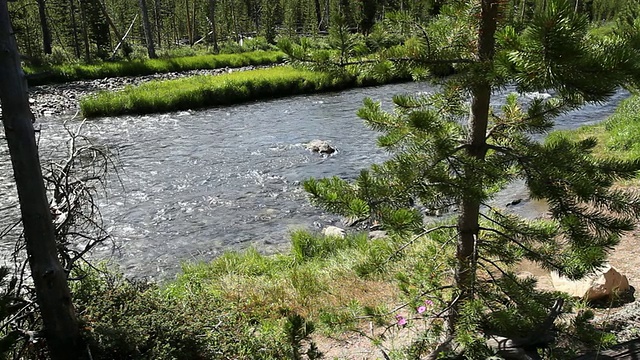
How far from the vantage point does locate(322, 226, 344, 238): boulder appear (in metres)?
8.15

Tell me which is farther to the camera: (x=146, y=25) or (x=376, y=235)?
(x=146, y=25)

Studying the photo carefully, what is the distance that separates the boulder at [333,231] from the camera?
26.7 ft

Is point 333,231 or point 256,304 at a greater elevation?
point 256,304

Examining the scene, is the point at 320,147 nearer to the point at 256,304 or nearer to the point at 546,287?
the point at 256,304

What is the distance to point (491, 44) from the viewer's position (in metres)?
2.67

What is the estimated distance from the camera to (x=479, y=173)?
2.67 metres

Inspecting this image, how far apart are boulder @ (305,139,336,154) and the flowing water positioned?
0.78 ft

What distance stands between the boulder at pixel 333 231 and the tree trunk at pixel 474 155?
4.89 metres

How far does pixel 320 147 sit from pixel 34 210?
33.9ft

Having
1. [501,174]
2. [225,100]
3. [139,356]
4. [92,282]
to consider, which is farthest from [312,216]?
[225,100]

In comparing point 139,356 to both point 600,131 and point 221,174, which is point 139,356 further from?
point 600,131

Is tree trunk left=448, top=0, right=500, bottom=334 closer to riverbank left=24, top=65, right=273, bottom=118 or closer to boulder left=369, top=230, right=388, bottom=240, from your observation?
boulder left=369, top=230, right=388, bottom=240

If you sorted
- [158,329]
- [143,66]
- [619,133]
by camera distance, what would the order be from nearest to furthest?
[158,329] < [619,133] < [143,66]

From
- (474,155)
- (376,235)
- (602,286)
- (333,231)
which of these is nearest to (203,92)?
(333,231)
